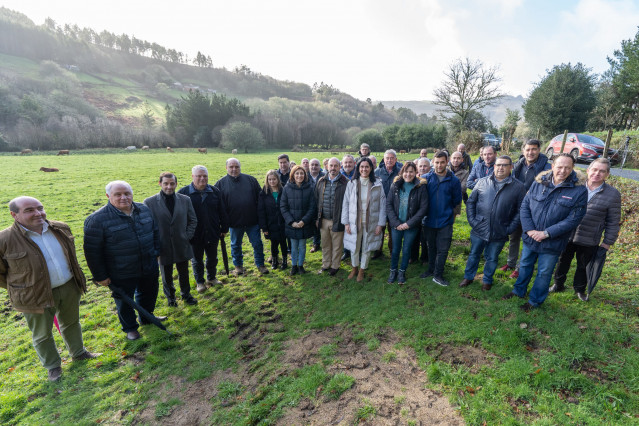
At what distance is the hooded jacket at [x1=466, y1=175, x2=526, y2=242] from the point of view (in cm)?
471

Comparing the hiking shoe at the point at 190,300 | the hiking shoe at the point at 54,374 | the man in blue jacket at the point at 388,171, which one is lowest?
the hiking shoe at the point at 54,374

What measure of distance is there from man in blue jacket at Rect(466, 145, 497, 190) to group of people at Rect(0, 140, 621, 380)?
4cm

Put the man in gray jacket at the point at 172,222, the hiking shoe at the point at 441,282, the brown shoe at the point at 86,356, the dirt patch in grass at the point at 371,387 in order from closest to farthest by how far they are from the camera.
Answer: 1. the dirt patch in grass at the point at 371,387
2. the brown shoe at the point at 86,356
3. the man in gray jacket at the point at 172,222
4. the hiking shoe at the point at 441,282

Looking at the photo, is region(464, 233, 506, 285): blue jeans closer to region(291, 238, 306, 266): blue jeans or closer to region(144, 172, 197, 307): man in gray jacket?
region(291, 238, 306, 266): blue jeans

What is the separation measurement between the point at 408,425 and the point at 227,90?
12021cm

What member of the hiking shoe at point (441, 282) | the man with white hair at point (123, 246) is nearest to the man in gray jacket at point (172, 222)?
the man with white hair at point (123, 246)

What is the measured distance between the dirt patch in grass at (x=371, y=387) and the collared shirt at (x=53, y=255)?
3380 mm

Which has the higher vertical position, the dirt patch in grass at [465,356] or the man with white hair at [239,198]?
the man with white hair at [239,198]

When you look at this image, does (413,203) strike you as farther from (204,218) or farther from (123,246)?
(123,246)

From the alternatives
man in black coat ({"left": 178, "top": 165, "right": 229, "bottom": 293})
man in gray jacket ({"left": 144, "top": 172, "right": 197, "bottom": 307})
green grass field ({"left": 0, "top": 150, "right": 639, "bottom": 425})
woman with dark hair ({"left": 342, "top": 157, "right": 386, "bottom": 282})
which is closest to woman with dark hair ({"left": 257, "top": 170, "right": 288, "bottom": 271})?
man in black coat ({"left": 178, "top": 165, "right": 229, "bottom": 293})

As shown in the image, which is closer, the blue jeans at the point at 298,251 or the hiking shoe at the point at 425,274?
the hiking shoe at the point at 425,274

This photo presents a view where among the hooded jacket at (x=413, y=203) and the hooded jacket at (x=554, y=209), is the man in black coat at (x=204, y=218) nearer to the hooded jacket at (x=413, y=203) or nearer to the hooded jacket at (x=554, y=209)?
the hooded jacket at (x=413, y=203)

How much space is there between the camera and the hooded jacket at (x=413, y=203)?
521 cm

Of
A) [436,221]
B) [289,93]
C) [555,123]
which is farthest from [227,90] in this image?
[436,221]
